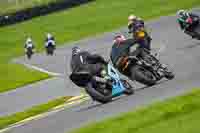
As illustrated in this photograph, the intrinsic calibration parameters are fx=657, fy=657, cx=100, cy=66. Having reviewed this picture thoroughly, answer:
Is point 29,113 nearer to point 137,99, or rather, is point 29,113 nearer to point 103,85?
point 103,85

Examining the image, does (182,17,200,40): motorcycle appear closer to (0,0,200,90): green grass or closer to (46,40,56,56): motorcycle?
(46,40,56,56): motorcycle

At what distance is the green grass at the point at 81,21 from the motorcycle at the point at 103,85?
20.8 meters

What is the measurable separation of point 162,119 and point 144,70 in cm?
541

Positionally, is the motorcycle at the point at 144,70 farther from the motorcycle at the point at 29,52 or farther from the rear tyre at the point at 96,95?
the motorcycle at the point at 29,52

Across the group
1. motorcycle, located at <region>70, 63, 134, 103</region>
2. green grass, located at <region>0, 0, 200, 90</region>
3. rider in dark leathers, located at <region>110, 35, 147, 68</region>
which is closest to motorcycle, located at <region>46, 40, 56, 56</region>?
green grass, located at <region>0, 0, 200, 90</region>

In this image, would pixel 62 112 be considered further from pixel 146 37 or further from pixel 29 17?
pixel 29 17

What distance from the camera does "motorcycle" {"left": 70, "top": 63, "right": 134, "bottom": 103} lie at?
14.2 m

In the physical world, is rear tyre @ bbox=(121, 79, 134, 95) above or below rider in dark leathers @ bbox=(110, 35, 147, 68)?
below

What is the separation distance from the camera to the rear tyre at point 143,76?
48.5 ft

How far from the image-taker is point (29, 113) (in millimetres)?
15938

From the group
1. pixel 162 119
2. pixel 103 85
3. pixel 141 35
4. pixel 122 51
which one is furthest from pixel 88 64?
pixel 162 119

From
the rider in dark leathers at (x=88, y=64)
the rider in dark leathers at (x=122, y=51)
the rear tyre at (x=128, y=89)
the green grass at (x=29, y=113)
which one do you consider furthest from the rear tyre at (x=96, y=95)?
the green grass at (x=29, y=113)

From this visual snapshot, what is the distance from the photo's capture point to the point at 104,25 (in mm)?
39406

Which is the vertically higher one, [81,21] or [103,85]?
[103,85]
